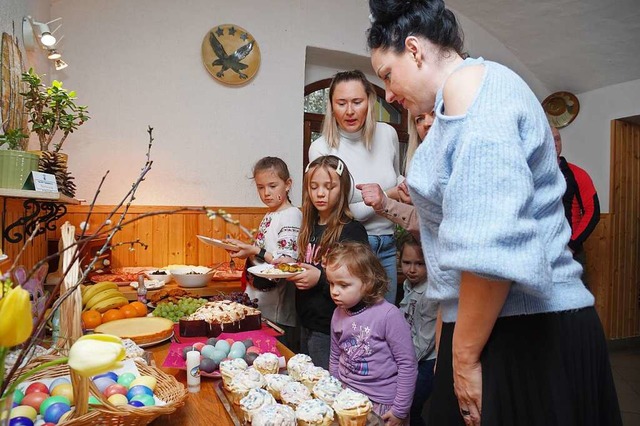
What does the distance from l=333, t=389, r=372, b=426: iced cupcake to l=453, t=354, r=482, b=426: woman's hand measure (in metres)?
0.20

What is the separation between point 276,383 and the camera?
1078 mm

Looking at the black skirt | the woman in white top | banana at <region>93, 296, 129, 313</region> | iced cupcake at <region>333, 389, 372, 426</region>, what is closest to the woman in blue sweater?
the black skirt

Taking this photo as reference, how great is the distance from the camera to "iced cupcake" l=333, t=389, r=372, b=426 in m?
0.93

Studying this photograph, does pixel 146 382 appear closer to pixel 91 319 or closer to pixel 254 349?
pixel 254 349

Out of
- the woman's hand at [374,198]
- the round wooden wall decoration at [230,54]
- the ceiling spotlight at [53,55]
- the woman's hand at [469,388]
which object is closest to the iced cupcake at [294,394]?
the woman's hand at [469,388]

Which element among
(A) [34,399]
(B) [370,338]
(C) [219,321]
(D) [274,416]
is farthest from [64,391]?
(B) [370,338]

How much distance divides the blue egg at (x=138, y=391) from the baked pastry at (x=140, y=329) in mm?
556

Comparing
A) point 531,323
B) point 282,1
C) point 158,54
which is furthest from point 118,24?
point 531,323

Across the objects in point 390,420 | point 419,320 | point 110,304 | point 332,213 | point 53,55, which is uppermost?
point 53,55

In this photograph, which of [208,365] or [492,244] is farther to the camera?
[208,365]

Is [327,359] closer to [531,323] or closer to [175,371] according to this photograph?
[175,371]

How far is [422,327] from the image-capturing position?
2062 millimetres

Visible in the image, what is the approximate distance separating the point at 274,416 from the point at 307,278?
1.02 meters

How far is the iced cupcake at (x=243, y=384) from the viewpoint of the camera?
1045 millimetres
